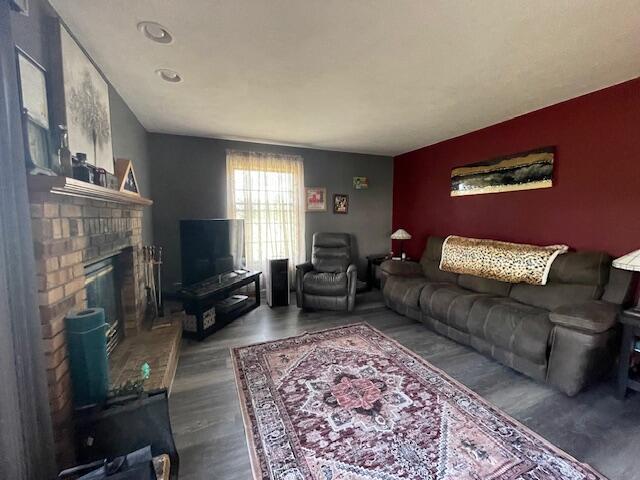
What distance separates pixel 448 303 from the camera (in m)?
2.71

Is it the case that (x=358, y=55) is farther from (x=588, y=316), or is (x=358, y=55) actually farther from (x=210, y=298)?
(x=210, y=298)

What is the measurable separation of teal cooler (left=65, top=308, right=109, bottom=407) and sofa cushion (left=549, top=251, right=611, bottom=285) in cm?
344

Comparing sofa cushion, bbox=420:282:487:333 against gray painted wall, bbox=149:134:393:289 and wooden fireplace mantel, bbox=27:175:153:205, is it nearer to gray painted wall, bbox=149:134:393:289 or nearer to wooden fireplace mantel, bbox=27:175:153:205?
gray painted wall, bbox=149:134:393:289

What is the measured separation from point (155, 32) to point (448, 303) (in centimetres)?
312

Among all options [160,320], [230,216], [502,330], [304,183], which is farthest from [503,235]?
[160,320]

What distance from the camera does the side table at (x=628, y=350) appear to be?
180 centimetres

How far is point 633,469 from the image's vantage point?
4.41ft

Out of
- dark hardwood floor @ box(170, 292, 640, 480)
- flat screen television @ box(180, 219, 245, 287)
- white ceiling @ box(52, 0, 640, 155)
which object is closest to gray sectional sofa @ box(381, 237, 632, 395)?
dark hardwood floor @ box(170, 292, 640, 480)

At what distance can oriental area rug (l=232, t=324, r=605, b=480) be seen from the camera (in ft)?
4.42

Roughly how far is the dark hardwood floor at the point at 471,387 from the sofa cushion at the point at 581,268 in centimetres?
82

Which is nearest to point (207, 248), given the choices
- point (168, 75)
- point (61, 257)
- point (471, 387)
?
point (168, 75)

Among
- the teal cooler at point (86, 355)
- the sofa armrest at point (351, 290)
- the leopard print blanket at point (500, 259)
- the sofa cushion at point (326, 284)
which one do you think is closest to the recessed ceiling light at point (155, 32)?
the teal cooler at point (86, 355)

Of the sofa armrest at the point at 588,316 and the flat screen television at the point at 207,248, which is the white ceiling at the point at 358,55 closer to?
the flat screen television at the point at 207,248

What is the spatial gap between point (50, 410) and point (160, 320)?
1.57 meters
